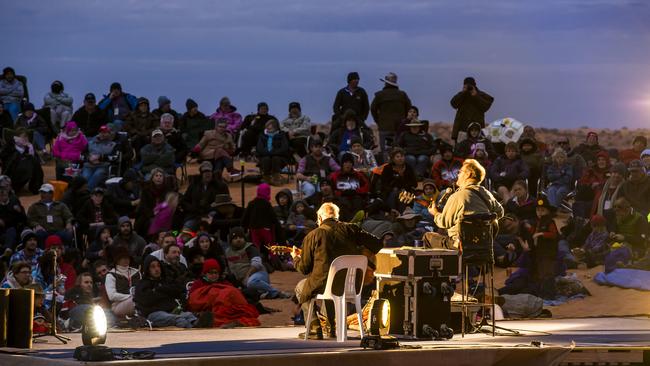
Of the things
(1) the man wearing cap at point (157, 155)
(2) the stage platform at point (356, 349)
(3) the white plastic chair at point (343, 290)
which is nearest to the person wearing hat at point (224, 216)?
(1) the man wearing cap at point (157, 155)

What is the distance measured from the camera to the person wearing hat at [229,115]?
27844 mm

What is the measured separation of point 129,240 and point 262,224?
76.2 inches

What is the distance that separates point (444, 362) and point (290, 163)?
1319cm

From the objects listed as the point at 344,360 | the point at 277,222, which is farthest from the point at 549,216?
the point at 344,360

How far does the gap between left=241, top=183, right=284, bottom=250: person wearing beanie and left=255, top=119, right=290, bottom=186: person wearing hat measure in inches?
159

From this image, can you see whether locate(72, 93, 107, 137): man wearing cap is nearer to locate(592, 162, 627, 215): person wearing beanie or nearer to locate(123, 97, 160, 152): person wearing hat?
locate(123, 97, 160, 152): person wearing hat

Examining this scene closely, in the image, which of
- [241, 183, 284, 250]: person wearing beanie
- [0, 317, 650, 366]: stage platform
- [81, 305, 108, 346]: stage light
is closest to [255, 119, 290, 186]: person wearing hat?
[241, 183, 284, 250]: person wearing beanie

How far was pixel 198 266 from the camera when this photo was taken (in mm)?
19656

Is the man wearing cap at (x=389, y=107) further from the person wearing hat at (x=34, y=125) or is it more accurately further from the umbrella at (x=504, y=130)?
the person wearing hat at (x=34, y=125)

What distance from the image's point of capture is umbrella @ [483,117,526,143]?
87.8 feet

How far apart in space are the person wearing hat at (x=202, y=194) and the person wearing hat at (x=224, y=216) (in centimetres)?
10

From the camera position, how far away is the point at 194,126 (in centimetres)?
2773

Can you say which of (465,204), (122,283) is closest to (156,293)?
(122,283)

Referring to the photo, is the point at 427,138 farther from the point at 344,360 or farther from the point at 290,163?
the point at 344,360
